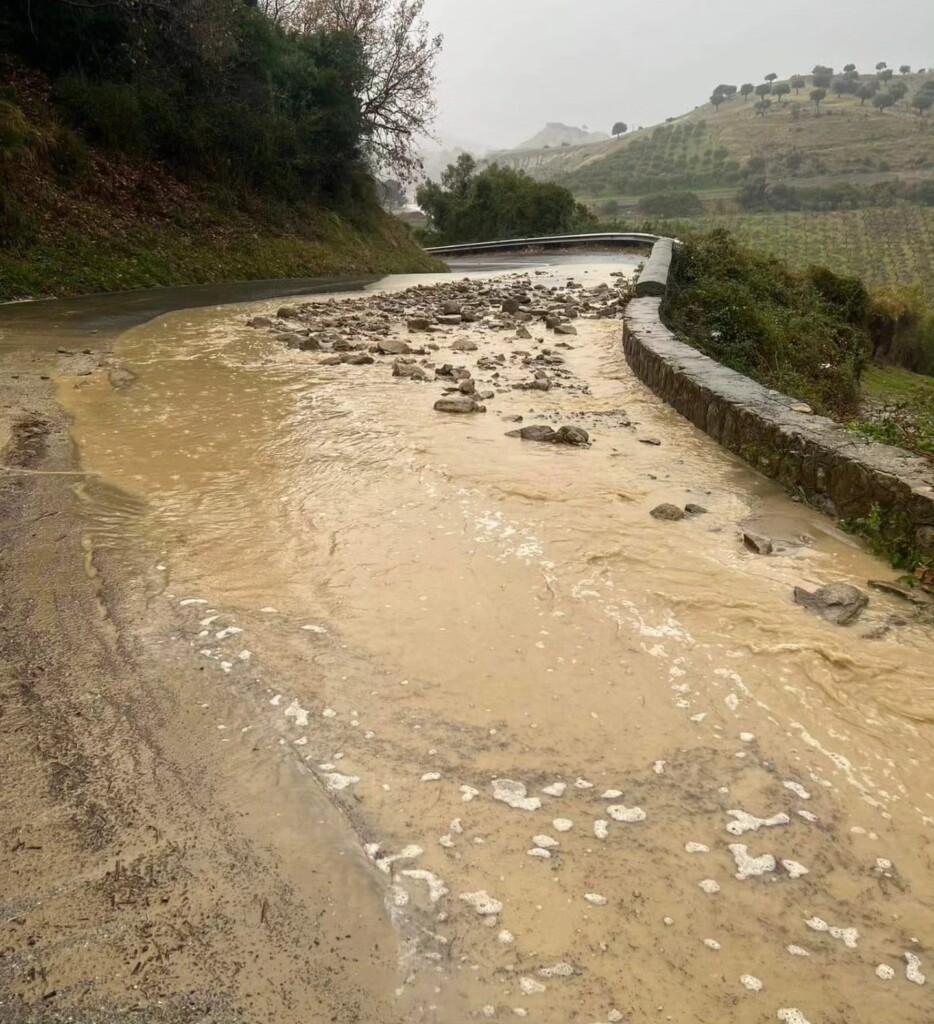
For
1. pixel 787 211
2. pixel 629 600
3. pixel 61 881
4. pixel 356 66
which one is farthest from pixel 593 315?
pixel 787 211

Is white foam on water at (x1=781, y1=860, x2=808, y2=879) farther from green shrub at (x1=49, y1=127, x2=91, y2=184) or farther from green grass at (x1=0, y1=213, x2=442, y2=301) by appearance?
green shrub at (x1=49, y1=127, x2=91, y2=184)

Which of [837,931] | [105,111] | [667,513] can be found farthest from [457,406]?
[105,111]

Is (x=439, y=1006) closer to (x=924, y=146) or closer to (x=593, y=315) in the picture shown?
(x=593, y=315)

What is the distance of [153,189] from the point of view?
14.9 m

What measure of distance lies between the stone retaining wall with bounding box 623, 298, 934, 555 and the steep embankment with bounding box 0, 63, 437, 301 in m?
9.32

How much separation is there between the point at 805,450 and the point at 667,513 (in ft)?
3.38

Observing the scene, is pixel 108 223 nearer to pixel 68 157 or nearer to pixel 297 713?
pixel 68 157

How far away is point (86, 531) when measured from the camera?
11.0ft

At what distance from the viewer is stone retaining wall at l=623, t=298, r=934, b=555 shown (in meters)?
3.53

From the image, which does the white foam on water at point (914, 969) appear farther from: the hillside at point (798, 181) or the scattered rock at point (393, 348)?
the hillside at point (798, 181)

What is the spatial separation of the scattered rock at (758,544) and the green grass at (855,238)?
166 ft

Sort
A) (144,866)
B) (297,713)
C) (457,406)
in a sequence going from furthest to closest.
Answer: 1. (457,406)
2. (297,713)
3. (144,866)

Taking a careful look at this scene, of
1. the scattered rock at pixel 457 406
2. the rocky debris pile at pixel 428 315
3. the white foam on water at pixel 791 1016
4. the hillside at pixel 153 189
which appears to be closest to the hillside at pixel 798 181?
the hillside at pixel 153 189

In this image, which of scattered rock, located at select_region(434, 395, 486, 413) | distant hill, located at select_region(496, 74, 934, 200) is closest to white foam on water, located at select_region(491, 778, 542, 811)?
scattered rock, located at select_region(434, 395, 486, 413)
